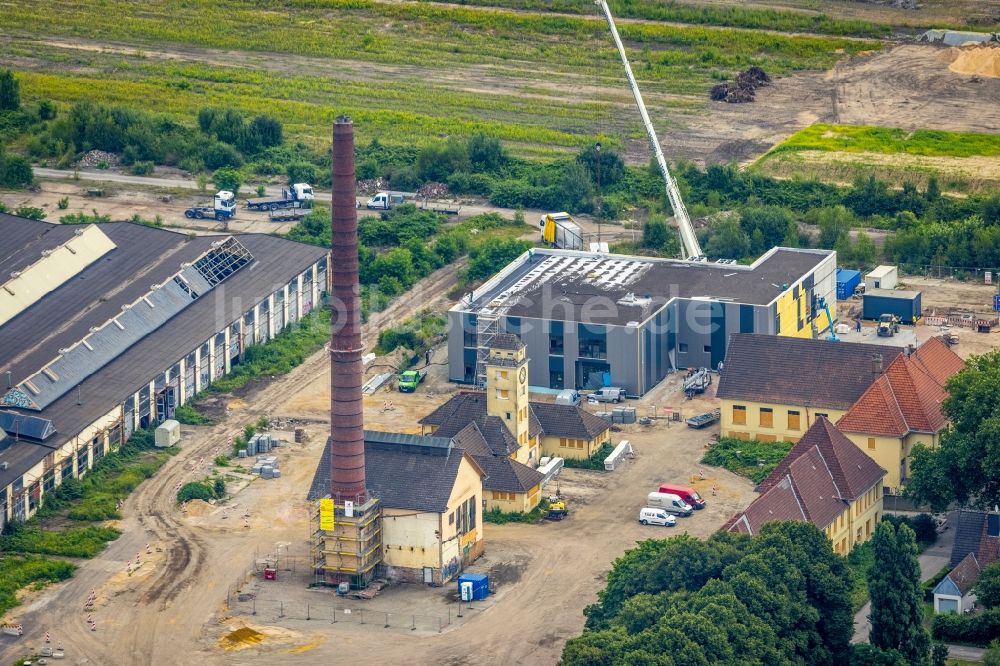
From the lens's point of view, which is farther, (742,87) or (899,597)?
(742,87)

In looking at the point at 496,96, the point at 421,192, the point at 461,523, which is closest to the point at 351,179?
the point at 461,523

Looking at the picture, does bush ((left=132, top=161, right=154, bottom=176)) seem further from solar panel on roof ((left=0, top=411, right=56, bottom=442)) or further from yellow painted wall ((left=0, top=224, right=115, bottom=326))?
solar panel on roof ((left=0, top=411, right=56, bottom=442))

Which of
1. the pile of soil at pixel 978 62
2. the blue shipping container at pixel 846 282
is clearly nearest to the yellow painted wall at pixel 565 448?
the blue shipping container at pixel 846 282

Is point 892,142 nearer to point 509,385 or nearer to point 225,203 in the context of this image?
point 225,203

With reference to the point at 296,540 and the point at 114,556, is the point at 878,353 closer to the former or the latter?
the point at 296,540

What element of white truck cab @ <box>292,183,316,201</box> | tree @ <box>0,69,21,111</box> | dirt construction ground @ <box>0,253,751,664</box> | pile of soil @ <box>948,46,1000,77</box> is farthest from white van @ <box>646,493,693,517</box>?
tree @ <box>0,69,21,111</box>

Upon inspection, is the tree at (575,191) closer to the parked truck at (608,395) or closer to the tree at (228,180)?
the tree at (228,180)

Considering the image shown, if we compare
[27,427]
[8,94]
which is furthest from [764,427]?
[8,94]
